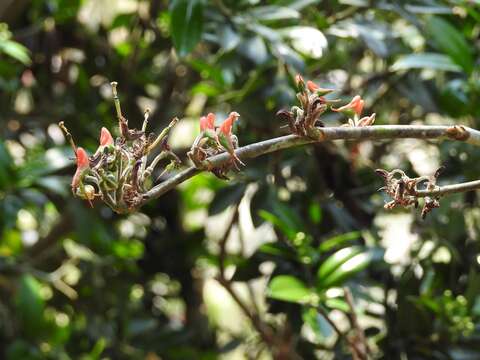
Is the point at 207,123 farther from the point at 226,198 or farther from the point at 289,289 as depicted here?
the point at 226,198

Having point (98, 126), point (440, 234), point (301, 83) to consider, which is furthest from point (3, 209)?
point (301, 83)

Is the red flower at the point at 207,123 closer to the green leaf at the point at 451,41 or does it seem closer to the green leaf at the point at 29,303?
the green leaf at the point at 451,41

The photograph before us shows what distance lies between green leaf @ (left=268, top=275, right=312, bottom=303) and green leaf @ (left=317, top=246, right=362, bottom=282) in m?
0.02

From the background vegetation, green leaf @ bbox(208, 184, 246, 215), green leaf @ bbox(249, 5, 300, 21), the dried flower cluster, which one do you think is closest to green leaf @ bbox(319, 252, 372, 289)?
the background vegetation

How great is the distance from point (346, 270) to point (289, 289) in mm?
A: 70

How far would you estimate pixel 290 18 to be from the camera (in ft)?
3.49

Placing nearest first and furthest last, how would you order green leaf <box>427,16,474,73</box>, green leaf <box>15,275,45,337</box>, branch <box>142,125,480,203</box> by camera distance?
branch <box>142,125,480,203</box>, green leaf <box>427,16,474,73</box>, green leaf <box>15,275,45,337</box>

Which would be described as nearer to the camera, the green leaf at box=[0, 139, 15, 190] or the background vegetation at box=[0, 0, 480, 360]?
the background vegetation at box=[0, 0, 480, 360]

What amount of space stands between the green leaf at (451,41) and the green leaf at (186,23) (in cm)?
29

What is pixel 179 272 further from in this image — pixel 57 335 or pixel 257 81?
pixel 257 81

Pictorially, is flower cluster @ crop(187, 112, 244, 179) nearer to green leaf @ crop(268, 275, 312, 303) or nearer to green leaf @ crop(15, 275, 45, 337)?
green leaf @ crop(268, 275, 312, 303)

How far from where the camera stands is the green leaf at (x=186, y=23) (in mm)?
980

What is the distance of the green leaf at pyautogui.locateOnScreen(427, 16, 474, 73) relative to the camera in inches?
41.4

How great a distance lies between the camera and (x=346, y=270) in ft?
3.18
